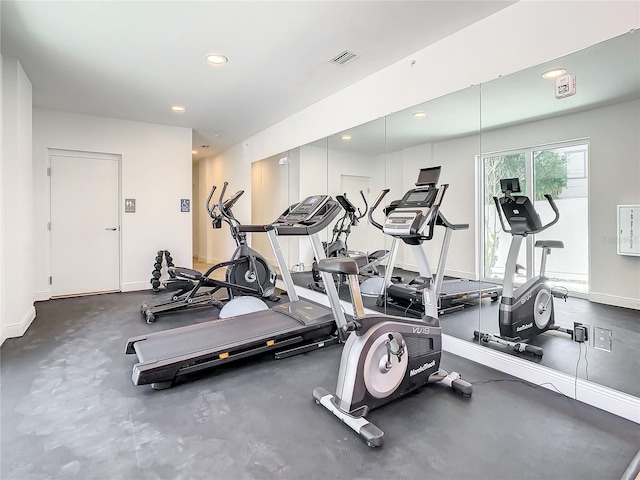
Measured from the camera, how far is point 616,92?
7.17ft

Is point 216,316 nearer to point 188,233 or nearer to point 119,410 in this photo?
point 119,410

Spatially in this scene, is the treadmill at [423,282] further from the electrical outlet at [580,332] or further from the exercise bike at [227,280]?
the exercise bike at [227,280]

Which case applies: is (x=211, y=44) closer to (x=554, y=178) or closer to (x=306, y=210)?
(x=306, y=210)

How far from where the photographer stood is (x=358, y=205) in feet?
14.6

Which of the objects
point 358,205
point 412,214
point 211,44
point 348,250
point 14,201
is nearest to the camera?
point 412,214

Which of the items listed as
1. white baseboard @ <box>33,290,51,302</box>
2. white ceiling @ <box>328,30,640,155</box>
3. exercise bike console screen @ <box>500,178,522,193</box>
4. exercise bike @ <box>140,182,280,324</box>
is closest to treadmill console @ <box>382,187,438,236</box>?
exercise bike console screen @ <box>500,178,522,193</box>

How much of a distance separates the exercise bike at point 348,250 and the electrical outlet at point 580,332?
72.5 inches

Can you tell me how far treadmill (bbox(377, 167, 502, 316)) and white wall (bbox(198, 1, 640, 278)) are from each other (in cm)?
100

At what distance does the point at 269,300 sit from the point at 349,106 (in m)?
2.78

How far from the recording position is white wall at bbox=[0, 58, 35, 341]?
330 cm

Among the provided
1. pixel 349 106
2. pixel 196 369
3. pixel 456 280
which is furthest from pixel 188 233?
pixel 456 280

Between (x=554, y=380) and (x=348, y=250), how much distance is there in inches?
111

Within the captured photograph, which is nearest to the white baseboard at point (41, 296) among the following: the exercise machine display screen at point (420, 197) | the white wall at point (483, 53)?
the white wall at point (483, 53)

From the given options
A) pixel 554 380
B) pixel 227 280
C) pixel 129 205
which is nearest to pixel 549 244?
pixel 554 380
